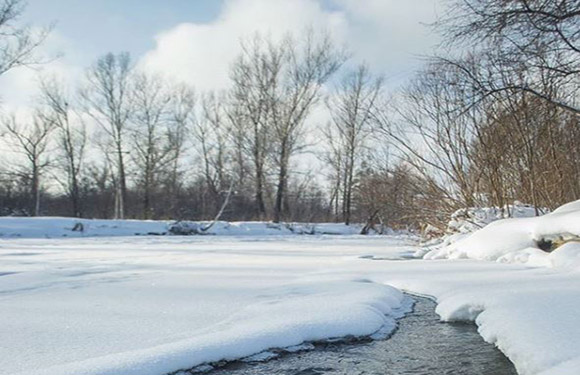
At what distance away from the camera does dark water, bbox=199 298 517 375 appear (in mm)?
2195

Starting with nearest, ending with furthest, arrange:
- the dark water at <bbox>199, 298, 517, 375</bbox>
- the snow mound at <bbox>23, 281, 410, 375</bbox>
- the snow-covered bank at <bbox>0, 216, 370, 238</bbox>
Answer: the snow mound at <bbox>23, 281, 410, 375</bbox> → the dark water at <bbox>199, 298, 517, 375</bbox> → the snow-covered bank at <bbox>0, 216, 370, 238</bbox>

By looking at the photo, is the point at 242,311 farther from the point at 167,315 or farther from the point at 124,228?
the point at 124,228

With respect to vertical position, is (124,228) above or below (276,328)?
above

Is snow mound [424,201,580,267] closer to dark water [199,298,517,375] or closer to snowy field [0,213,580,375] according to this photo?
snowy field [0,213,580,375]

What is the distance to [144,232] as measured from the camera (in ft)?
52.3

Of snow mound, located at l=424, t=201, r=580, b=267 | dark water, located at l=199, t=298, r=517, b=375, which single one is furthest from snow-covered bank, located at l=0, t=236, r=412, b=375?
snow mound, located at l=424, t=201, r=580, b=267

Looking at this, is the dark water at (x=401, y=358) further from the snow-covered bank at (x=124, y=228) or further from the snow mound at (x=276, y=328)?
the snow-covered bank at (x=124, y=228)

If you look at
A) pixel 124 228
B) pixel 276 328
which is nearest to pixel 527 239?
pixel 276 328

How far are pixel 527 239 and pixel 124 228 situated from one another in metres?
13.0

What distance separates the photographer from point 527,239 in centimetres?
527

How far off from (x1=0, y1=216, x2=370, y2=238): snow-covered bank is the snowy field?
34.2 ft

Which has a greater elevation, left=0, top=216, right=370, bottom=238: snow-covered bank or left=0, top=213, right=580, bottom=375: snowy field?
left=0, top=216, right=370, bottom=238: snow-covered bank

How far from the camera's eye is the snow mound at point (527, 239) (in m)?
4.73

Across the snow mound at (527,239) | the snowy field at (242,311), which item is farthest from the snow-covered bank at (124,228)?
the snow mound at (527,239)
